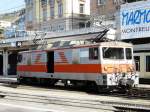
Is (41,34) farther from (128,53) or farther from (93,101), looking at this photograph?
(93,101)

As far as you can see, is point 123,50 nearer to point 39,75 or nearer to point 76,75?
point 76,75

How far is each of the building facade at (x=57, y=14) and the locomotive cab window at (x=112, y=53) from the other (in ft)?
134

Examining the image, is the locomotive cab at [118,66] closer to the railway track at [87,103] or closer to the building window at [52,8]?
the railway track at [87,103]

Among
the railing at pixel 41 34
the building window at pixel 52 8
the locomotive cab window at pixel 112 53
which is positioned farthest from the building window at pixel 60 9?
the locomotive cab window at pixel 112 53

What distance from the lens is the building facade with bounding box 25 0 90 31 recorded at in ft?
228

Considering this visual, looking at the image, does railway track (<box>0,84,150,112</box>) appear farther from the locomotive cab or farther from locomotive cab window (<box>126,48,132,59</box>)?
locomotive cab window (<box>126,48,132,59</box>)

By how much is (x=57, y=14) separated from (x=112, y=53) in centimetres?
4749

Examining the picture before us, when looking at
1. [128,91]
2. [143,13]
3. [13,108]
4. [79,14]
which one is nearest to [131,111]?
[13,108]

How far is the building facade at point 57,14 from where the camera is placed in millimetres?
69625

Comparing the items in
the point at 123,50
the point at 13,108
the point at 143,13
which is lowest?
the point at 13,108

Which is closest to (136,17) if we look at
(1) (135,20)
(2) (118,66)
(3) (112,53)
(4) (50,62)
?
(1) (135,20)

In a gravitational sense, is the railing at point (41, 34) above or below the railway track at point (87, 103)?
above

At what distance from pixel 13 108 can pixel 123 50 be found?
33.5ft

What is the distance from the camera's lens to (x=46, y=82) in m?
31.5
